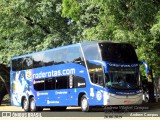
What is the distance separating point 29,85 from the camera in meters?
27.5

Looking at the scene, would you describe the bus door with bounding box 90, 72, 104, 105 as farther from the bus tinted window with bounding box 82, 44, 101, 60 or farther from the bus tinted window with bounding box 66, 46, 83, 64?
the bus tinted window with bounding box 66, 46, 83, 64

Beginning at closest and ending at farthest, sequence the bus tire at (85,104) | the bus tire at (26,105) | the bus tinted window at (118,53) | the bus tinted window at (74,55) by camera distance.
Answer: the bus tinted window at (118,53) → the bus tire at (85,104) → the bus tinted window at (74,55) → the bus tire at (26,105)

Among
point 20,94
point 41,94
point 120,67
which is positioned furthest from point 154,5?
point 20,94

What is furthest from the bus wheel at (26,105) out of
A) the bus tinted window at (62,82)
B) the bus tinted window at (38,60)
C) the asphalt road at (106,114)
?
the asphalt road at (106,114)

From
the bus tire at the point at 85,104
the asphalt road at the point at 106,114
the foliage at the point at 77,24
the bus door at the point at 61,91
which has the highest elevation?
the foliage at the point at 77,24

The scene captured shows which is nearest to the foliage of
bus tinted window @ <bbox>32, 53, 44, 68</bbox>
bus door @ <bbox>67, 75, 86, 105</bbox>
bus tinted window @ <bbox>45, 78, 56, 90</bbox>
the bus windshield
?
the bus windshield

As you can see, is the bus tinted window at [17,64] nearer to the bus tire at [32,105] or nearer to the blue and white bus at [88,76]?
the blue and white bus at [88,76]

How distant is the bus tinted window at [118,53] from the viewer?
21750 millimetres

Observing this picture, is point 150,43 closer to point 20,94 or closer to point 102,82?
point 102,82

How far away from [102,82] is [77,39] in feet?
31.7

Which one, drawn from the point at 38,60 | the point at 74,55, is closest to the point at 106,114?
the point at 74,55

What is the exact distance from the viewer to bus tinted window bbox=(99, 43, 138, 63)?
2175 cm

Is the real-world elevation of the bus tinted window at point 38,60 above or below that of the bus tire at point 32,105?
above

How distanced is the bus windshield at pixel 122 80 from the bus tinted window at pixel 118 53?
743 millimetres
